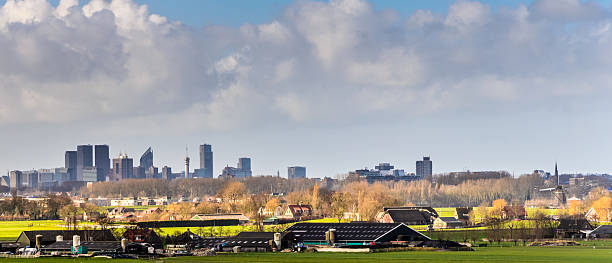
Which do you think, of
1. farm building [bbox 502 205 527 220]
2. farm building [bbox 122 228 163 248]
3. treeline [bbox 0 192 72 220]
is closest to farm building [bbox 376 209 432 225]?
farm building [bbox 502 205 527 220]

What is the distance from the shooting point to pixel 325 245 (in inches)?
4011

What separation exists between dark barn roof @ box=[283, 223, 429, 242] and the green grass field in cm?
1007

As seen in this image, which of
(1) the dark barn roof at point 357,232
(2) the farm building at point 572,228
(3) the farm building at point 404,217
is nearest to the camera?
(1) the dark barn roof at point 357,232

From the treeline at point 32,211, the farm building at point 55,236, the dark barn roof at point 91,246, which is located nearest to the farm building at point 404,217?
the treeline at point 32,211

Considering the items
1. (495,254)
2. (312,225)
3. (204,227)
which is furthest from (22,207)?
(495,254)

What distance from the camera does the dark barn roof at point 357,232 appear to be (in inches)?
4046

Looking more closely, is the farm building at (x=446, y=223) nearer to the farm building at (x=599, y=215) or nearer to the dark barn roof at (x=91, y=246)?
the farm building at (x=599, y=215)

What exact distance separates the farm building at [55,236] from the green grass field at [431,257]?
69.5 ft

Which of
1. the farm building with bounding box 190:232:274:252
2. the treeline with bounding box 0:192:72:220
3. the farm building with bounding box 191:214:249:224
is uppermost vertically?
the treeline with bounding box 0:192:72:220

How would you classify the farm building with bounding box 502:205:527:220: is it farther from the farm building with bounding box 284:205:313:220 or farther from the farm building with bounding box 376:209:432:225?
the farm building with bounding box 284:205:313:220

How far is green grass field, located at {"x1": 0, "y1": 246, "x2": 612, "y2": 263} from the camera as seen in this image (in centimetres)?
7875

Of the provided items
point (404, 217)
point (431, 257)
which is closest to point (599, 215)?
point (404, 217)

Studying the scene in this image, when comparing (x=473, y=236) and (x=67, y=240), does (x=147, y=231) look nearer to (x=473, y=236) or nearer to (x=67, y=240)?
(x=67, y=240)

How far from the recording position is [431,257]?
83312 mm
